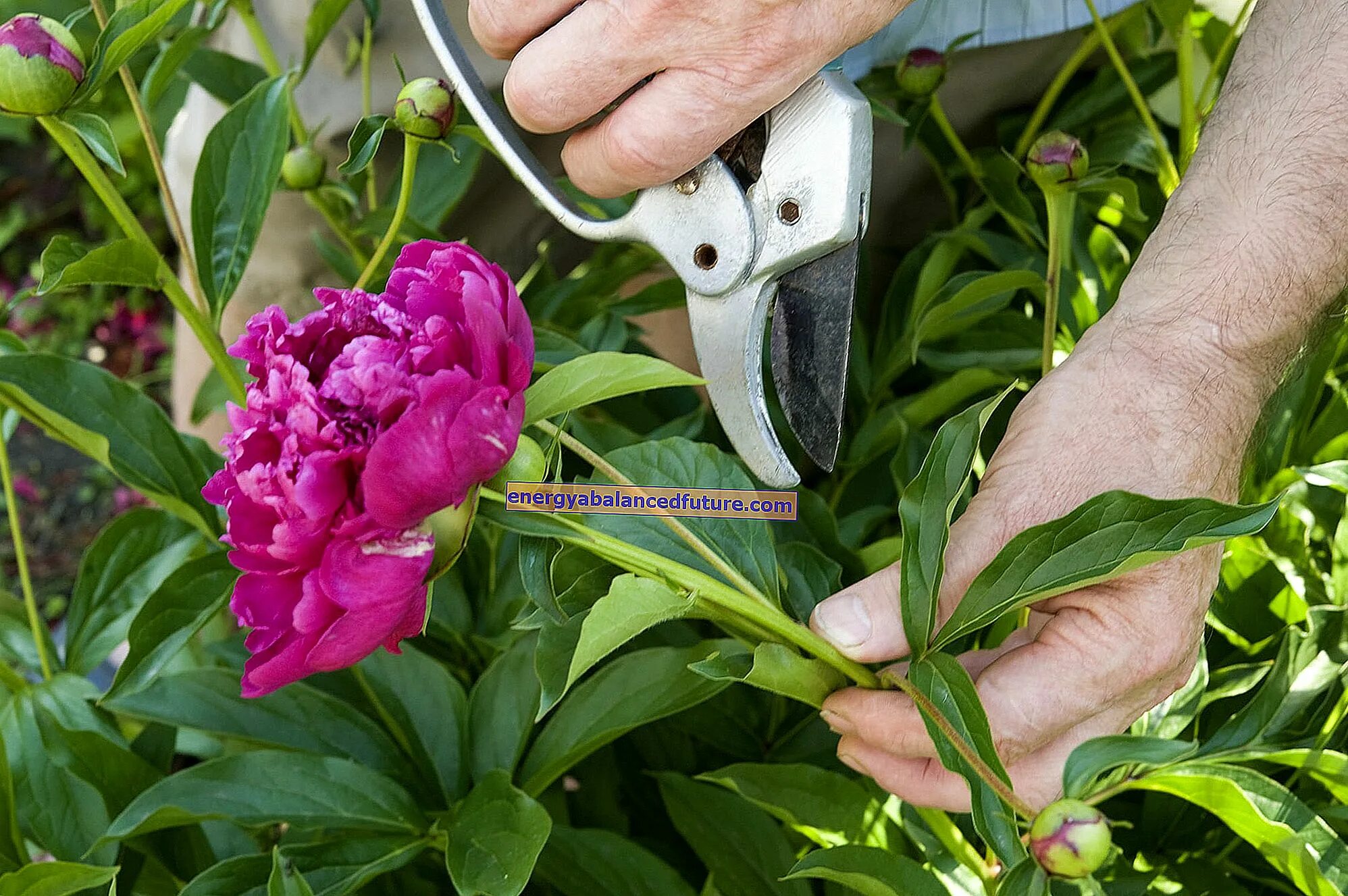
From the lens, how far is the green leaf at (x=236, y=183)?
72 centimetres

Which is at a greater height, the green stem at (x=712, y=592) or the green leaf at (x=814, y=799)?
the green stem at (x=712, y=592)

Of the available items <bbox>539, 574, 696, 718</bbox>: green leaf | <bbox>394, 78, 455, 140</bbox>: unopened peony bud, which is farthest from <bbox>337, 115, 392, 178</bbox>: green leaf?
<bbox>539, 574, 696, 718</bbox>: green leaf

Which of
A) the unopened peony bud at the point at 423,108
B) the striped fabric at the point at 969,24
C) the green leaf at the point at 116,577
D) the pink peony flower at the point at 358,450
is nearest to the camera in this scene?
the pink peony flower at the point at 358,450

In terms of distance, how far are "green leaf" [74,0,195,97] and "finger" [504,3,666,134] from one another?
0.53ft

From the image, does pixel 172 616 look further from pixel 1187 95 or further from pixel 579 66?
pixel 1187 95

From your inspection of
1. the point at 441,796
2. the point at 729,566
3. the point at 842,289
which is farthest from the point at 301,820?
the point at 842,289

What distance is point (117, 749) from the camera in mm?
689

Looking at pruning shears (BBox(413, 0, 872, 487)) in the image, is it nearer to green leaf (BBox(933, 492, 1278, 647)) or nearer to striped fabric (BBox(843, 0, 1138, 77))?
green leaf (BBox(933, 492, 1278, 647))

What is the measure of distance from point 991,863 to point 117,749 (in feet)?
1.56

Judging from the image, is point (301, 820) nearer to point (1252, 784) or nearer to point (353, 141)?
point (353, 141)

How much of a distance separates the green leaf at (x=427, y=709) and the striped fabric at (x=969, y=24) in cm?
52

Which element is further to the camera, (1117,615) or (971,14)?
(971,14)

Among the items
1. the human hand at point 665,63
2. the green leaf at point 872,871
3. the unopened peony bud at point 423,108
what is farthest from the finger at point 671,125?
the green leaf at point 872,871

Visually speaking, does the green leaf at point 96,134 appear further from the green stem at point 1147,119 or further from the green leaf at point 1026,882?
the green stem at point 1147,119
